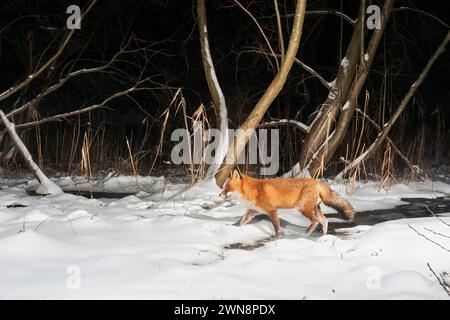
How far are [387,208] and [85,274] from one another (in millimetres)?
5288

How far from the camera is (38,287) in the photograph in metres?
3.96

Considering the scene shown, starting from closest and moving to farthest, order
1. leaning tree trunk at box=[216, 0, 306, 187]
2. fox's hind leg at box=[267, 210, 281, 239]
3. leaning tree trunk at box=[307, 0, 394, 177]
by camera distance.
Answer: fox's hind leg at box=[267, 210, 281, 239]
leaning tree trunk at box=[216, 0, 306, 187]
leaning tree trunk at box=[307, 0, 394, 177]

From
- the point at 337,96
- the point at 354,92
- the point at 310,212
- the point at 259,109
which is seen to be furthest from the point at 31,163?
the point at 354,92

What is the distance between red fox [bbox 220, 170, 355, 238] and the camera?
6.19m

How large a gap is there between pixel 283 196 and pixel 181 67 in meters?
8.87

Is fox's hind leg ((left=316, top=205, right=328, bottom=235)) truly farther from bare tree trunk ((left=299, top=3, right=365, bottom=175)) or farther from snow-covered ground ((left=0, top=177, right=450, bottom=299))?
bare tree trunk ((left=299, top=3, right=365, bottom=175))

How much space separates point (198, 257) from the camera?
498 cm

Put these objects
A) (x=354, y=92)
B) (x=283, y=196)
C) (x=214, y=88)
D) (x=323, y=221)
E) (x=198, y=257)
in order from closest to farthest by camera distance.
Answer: (x=198, y=257) < (x=323, y=221) < (x=283, y=196) < (x=214, y=88) < (x=354, y=92)

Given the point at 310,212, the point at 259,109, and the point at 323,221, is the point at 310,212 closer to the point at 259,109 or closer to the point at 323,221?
the point at 323,221

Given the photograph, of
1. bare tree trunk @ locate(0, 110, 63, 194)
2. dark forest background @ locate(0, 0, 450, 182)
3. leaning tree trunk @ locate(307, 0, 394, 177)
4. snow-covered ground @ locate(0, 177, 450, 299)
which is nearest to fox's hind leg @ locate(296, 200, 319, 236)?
snow-covered ground @ locate(0, 177, 450, 299)

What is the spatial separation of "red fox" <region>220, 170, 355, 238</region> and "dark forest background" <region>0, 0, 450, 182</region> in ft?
14.3

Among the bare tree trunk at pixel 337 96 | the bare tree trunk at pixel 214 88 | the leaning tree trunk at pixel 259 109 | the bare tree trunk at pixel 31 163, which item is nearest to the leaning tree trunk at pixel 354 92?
the bare tree trunk at pixel 337 96

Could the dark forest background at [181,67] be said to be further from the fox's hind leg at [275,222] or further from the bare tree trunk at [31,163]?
the fox's hind leg at [275,222]
